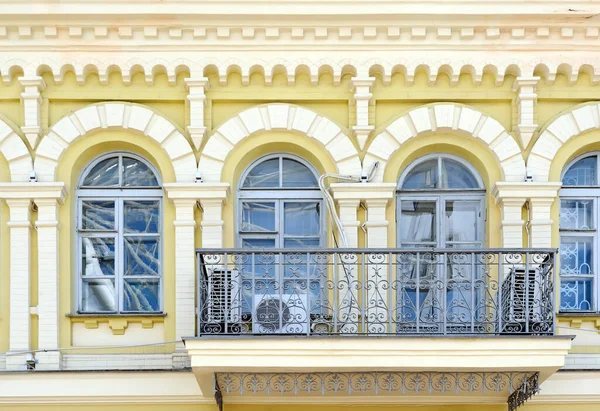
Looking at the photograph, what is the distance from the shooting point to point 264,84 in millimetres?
16812

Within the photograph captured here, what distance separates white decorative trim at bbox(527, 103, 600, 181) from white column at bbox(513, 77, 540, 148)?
0.15 m

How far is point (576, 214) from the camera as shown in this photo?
16.9m

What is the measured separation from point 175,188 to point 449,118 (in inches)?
127

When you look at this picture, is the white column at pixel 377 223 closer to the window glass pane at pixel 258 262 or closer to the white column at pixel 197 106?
the window glass pane at pixel 258 262

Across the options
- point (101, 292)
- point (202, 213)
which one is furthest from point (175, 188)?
point (101, 292)

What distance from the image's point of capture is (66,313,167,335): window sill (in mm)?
16359

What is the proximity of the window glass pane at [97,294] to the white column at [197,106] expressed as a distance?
6.21 feet

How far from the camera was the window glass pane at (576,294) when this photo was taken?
656 inches

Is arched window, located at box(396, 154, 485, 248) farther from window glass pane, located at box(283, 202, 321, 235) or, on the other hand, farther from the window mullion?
the window mullion

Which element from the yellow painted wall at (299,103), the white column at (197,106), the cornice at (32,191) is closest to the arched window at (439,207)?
the yellow painted wall at (299,103)

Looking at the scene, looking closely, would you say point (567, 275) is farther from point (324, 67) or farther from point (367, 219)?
point (324, 67)

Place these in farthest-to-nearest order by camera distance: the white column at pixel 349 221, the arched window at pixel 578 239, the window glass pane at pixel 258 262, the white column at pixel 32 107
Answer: the arched window at pixel 578 239 → the white column at pixel 32 107 → the white column at pixel 349 221 → the window glass pane at pixel 258 262

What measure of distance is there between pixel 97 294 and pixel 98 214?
3.05 ft

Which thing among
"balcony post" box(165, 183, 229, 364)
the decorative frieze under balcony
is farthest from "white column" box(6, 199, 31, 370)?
the decorative frieze under balcony
